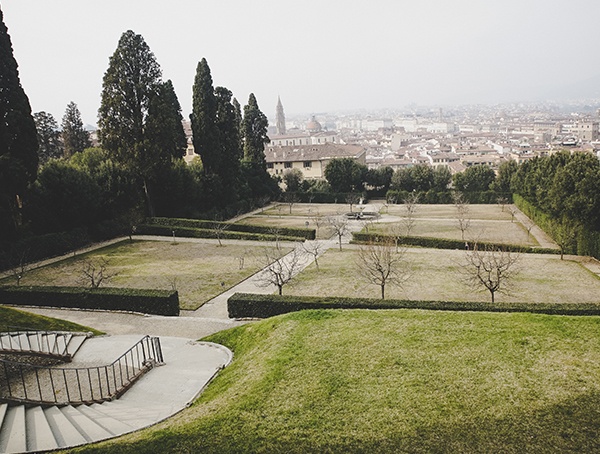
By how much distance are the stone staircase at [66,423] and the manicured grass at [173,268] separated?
10.4 metres

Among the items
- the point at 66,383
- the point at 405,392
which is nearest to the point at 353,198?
the point at 405,392

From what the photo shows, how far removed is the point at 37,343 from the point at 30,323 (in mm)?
2336

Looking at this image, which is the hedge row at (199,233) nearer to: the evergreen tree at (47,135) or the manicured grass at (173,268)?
the manicured grass at (173,268)

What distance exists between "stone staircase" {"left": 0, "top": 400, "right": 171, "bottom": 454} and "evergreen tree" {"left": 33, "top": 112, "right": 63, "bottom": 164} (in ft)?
176

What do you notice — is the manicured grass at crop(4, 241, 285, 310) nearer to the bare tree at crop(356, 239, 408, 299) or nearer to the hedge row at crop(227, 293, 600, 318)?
the hedge row at crop(227, 293, 600, 318)

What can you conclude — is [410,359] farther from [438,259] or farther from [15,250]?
[15,250]

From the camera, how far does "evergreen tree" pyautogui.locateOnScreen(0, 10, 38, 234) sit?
93.0 feet

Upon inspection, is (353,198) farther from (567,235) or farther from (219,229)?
(567,235)

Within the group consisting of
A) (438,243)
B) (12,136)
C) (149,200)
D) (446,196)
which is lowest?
(438,243)

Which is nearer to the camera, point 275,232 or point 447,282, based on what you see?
point 447,282

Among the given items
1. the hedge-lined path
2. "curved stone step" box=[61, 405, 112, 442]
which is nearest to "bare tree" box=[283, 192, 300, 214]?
the hedge-lined path

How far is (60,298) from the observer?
20547 millimetres

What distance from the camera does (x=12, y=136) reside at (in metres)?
29.0

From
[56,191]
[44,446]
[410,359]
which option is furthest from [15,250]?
[410,359]
